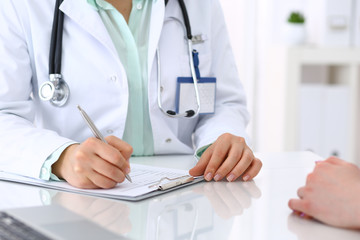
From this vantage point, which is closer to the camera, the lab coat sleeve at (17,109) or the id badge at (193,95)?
the lab coat sleeve at (17,109)

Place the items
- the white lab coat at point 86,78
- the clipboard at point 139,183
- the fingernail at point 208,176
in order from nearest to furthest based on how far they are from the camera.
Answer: the clipboard at point 139,183
the fingernail at point 208,176
the white lab coat at point 86,78

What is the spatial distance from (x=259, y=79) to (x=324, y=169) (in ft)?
9.02

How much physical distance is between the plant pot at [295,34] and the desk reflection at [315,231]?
8.20 ft

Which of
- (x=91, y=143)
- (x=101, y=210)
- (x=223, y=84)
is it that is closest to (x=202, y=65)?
(x=223, y=84)

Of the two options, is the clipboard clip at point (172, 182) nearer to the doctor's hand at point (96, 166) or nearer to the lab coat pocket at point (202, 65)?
the doctor's hand at point (96, 166)

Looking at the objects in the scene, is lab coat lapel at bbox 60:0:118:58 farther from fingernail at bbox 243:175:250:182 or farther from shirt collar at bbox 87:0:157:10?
fingernail at bbox 243:175:250:182

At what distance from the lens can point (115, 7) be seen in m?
1.25

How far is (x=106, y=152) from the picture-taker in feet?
2.82

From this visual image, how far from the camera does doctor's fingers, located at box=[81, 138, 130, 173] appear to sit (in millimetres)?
855

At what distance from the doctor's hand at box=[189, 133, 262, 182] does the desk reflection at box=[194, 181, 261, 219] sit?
0.06ft

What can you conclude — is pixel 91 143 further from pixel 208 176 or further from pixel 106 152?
pixel 208 176

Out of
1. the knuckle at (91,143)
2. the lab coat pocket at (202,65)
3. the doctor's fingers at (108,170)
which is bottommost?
the doctor's fingers at (108,170)

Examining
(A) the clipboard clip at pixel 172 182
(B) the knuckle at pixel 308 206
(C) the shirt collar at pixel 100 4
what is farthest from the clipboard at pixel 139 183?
(C) the shirt collar at pixel 100 4

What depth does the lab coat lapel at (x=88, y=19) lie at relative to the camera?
1153mm
